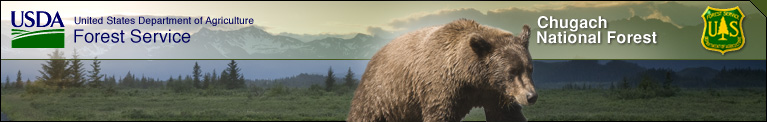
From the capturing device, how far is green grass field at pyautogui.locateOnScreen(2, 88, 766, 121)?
2881 centimetres

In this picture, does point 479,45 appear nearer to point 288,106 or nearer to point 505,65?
point 505,65

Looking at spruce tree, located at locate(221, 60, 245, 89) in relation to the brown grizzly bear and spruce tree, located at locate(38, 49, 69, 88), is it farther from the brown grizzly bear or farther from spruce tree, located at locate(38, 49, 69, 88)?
the brown grizzly bear

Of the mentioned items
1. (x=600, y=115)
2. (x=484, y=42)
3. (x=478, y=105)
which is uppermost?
(x=484, y=42)

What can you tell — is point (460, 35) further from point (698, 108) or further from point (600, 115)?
point (698, 108)

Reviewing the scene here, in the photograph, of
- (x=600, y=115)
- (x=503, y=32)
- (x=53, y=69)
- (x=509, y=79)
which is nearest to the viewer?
(x=509, y=79)

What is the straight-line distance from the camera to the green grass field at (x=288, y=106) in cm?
2881

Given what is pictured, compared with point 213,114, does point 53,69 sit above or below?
above

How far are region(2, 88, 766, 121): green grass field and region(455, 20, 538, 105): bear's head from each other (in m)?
19.7

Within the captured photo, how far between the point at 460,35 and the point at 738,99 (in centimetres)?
3431

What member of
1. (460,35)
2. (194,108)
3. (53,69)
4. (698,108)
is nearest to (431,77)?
(460,35)

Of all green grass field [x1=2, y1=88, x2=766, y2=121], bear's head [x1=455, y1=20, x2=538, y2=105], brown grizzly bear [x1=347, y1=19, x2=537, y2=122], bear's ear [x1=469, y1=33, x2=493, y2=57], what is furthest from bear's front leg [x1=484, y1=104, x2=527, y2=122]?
green grass field [x1=2, y1=88, x2=766, y2=121]

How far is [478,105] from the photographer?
6539 millimetres

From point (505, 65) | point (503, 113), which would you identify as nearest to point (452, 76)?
point (505, 65)

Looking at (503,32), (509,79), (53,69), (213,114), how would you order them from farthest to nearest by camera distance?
(213,114), (53,69), (503,32), (509,79)
